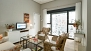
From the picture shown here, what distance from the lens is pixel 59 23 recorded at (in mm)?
5570

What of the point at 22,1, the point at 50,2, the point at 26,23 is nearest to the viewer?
the point at 22,1

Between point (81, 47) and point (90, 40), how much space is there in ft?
1.54

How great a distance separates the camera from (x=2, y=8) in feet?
12.6

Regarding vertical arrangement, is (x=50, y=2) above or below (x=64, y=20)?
above

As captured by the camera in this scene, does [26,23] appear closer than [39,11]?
Yes

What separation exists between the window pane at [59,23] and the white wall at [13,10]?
2.17 m

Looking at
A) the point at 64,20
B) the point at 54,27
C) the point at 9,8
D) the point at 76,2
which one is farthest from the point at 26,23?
the point at 76,2

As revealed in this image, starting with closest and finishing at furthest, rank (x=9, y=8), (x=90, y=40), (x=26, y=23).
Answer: (x=90, y=40) < (x=9, y=8) < (x=26, y=23)

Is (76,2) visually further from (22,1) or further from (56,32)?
(22,1)

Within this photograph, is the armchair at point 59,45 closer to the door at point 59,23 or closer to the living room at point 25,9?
the living room at point 25,9

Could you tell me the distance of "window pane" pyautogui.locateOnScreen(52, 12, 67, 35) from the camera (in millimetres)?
5246

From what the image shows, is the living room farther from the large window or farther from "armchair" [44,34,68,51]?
"armchair" [44,34,68,51]

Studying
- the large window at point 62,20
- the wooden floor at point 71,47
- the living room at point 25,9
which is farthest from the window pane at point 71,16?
the wooden floor at point 71,47

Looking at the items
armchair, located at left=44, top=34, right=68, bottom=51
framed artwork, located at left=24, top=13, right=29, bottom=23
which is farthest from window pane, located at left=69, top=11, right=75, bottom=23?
framed artwork, located at left=24, top=13, right=29, bottom=23
